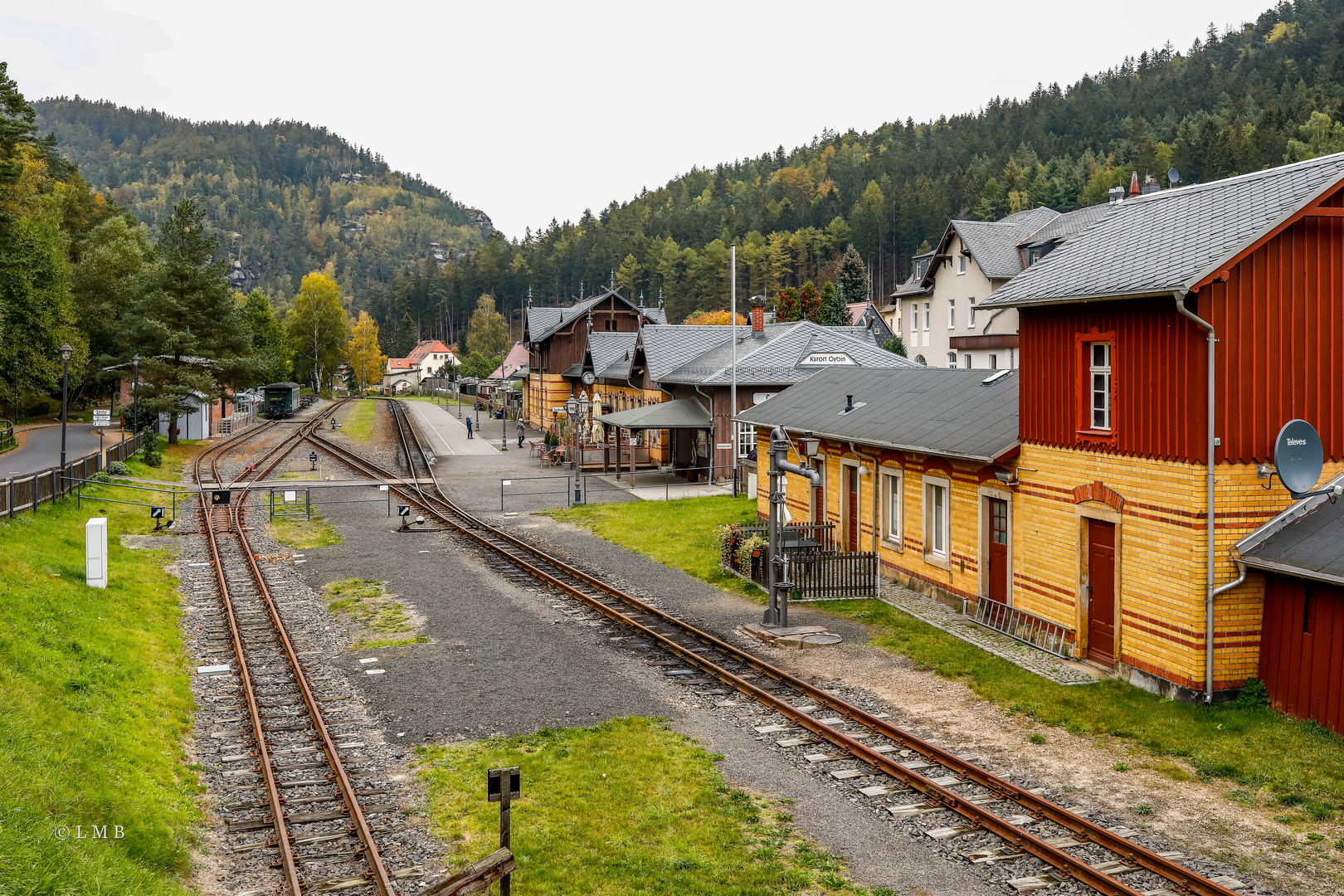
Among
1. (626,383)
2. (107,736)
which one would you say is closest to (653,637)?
(107,736)

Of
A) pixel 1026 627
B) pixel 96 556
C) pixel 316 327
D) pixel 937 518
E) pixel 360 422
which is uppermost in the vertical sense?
pixel 316 327

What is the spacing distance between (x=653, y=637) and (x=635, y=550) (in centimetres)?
926

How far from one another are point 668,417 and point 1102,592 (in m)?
26.9

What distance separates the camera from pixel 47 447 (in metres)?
42.9

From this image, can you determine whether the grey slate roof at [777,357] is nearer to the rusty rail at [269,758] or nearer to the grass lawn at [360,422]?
the rusty rail at [269,758]

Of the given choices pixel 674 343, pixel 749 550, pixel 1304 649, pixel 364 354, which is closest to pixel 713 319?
pixel 674 343

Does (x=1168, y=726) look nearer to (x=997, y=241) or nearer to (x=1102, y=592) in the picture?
(x=1102, y=592)

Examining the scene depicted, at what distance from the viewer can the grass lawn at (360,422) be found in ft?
213

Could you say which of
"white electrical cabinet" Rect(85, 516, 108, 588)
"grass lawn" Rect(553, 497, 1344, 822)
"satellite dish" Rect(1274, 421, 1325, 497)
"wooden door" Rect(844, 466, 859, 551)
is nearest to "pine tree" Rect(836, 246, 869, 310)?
"wooden door" Rect(844, 466, 859, 551)

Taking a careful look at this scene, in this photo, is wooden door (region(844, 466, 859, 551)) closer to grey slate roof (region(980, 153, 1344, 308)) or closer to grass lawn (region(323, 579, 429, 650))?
grey slate roof (region(980, 153, 1344, 308))

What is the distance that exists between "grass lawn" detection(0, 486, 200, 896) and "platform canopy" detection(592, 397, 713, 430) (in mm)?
21863

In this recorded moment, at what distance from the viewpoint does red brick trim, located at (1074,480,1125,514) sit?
14594 mm

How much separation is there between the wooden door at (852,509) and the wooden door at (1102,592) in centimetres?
837

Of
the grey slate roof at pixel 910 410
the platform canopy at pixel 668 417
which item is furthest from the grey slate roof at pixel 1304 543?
the platform canopy at pixel 668 417
